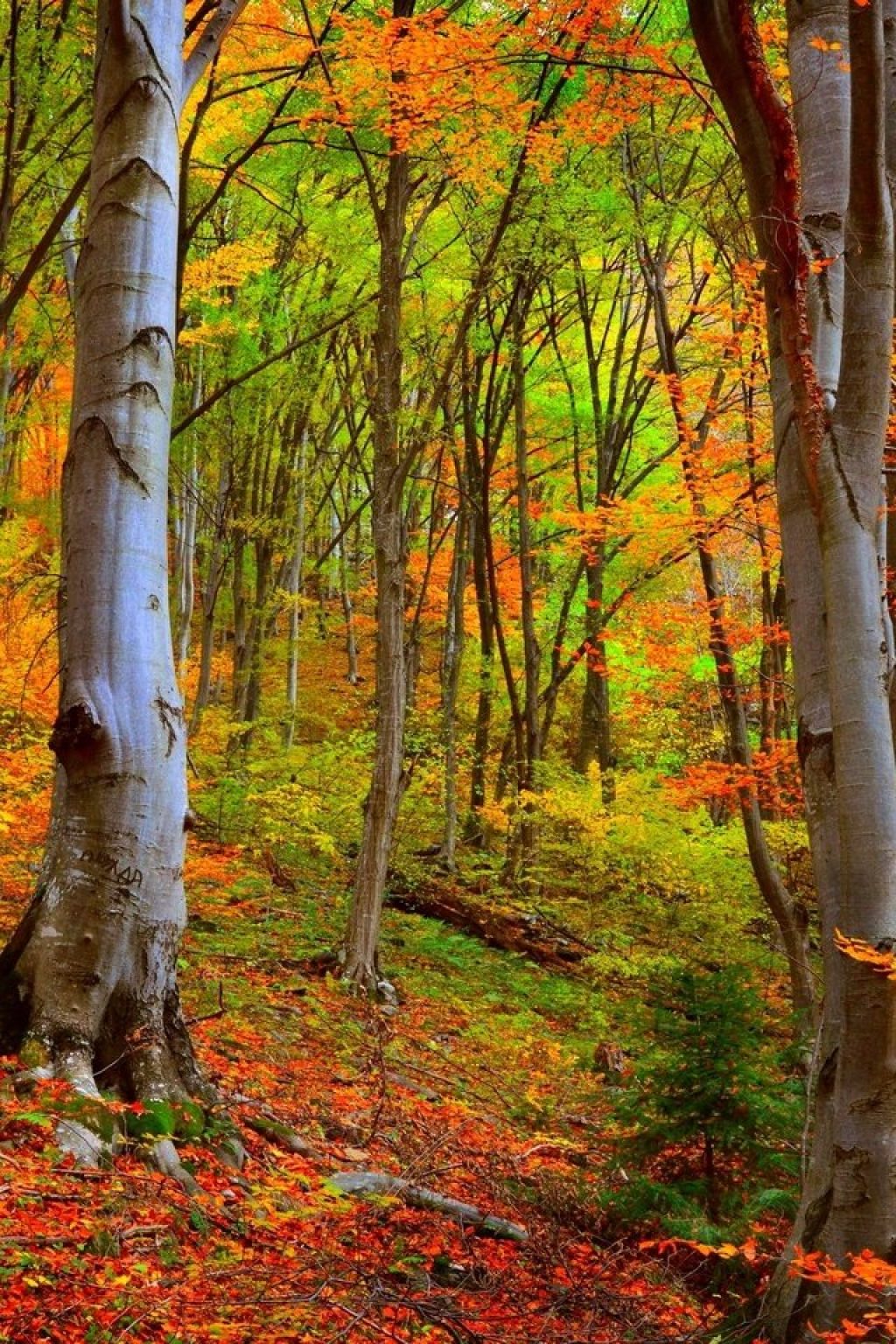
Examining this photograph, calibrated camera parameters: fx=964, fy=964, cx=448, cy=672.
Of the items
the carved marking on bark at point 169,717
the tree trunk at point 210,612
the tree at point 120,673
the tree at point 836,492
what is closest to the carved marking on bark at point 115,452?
the tree at point 120,673

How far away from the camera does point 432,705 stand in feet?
Result: 66.2

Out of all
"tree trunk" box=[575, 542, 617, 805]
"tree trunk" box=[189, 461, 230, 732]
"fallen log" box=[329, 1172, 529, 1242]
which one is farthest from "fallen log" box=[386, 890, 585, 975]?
"fallen log" box=[329, 1172, 529, 1242]

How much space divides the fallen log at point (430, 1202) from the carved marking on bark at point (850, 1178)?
1730 mm

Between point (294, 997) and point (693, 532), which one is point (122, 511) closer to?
point (294, 997)

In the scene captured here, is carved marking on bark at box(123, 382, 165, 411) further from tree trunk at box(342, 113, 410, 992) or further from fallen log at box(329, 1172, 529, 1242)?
tree trunk at box(342, 113, 410, 992)

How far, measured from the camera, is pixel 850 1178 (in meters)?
2.69

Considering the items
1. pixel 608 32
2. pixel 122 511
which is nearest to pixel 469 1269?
pixel 122 511

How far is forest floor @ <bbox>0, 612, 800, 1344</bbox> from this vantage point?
2.55 metres

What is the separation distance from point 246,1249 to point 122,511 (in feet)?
8.29

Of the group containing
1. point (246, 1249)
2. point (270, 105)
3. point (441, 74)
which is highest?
point (270, 105)

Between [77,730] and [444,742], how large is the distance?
10593 millimetres

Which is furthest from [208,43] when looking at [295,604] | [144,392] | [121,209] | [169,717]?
[295,604]

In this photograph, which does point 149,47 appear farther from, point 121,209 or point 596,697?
point 596,697

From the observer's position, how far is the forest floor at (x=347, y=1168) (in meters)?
2.55
